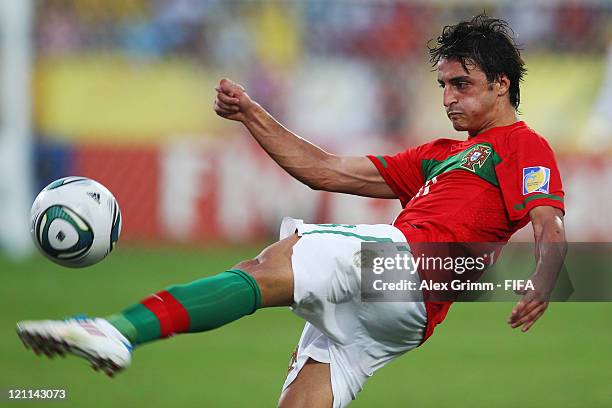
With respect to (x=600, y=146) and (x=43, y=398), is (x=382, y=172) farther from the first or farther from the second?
(x=600, y=146)

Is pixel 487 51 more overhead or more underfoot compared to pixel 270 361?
more overhead

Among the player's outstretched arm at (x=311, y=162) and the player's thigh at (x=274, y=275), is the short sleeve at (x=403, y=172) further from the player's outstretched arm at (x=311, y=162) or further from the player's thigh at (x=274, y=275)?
the player's thigh at (x=274, y=275)

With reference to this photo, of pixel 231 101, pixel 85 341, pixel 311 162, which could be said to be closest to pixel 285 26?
pixel 311 162

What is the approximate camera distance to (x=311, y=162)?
17.9 feet

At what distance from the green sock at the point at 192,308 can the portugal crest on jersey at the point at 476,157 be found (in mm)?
1230

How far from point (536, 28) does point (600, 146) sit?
9.16 feet

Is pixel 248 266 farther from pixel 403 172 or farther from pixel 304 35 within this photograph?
pixel 304 35

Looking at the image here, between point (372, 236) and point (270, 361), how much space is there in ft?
14.4

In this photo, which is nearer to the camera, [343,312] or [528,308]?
[528,308]

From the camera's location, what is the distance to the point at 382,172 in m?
5.46

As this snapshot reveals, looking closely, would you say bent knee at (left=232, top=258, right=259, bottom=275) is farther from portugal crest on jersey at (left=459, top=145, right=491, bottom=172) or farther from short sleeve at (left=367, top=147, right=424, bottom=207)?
short sleeve at (left=367, top=147, right=424, bottom=207)

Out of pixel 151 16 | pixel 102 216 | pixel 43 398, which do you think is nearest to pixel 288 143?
pixel 102 216

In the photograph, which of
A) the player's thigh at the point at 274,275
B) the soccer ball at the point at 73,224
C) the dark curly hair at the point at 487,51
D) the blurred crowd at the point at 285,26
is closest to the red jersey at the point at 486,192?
the dark curly hair at the point at 487,51

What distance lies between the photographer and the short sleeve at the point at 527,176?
15.1ft
